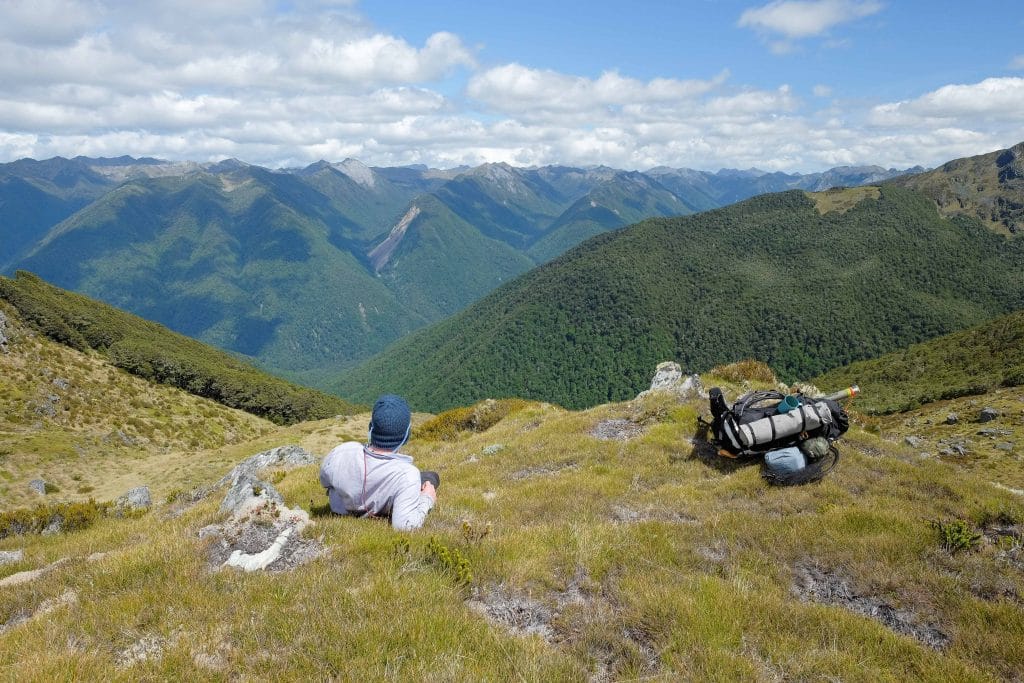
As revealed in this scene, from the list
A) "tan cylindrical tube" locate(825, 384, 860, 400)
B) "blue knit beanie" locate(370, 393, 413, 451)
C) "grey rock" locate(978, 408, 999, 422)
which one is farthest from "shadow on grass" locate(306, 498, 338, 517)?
"grey rock" locate(978, 408, 999, 422)

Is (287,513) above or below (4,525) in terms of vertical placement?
above

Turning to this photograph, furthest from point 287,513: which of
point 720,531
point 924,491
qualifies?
point 924,491

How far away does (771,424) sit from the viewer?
12.0 metres

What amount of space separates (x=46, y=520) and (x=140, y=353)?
7172 cm

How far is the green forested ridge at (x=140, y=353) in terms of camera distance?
63.6 metres

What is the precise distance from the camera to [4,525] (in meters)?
12.1

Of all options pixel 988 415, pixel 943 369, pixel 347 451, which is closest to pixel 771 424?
pixel 347 451

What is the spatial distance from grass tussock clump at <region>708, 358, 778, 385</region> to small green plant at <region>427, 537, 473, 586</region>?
19443 millimetres

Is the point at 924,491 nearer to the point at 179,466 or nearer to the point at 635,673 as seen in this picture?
the point at 635,673

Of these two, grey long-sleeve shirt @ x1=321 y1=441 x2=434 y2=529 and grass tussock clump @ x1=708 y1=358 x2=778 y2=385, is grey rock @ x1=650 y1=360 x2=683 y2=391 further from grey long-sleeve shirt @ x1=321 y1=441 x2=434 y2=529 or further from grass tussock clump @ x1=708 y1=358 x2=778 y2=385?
grey long-sleeve shirt @ x1=321 y1=441 x2=434 y2=529

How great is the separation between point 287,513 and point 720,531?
7.46 meters

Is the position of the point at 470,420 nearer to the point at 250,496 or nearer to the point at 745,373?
the point at 745,373

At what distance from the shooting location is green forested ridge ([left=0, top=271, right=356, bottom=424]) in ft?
209

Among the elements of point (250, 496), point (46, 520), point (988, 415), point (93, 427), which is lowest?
point (988, 415)
